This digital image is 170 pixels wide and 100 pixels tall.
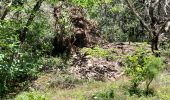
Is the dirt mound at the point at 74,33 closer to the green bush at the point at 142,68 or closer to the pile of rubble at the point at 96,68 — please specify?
the pile of rubble at the point at 96,68

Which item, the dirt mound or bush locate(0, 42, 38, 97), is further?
the dirt mound

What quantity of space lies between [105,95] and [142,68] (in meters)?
1.48

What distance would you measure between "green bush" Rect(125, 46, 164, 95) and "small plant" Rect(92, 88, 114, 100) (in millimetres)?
769

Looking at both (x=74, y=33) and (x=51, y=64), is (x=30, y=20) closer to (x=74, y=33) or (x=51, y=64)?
Result: (x=51, y=64)

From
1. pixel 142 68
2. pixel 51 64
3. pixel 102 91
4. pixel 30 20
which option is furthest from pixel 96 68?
pixel 142 68

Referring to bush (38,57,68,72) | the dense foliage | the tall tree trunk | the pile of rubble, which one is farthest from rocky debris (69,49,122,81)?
the tall tree trunk

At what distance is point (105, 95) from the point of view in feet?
42.6

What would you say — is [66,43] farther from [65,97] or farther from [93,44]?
[65,97]

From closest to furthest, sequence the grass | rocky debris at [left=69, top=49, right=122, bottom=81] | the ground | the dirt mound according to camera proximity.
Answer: the grass, the ground, rocky debris at [left=69, top=49, right=122, bottom=81], the dirt mound

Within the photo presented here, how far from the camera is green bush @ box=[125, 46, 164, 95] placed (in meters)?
12.9

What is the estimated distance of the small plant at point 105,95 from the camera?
1282 cm

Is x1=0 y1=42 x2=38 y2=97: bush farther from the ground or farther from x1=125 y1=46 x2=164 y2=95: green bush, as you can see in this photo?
x1=125 y1=46 x2=164 y2=95: green bush

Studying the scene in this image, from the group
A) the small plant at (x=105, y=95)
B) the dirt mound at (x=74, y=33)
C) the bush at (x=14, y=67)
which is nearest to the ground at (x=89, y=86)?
the small plant at (x=105, y=95)

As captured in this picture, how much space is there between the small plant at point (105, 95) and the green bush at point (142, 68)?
769 millimetres
